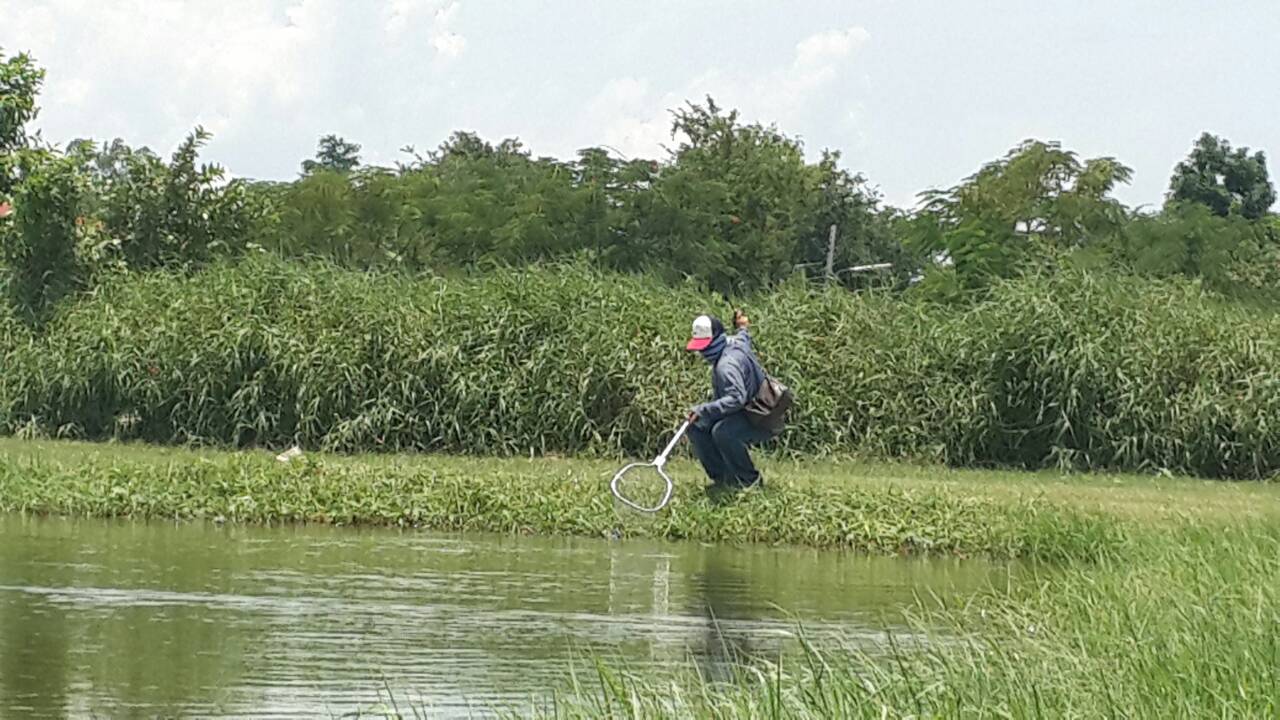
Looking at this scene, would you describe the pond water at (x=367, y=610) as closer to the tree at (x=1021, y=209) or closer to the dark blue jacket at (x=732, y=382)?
the dark blue jacket at (x=732, y=382)

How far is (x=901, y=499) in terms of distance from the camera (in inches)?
604

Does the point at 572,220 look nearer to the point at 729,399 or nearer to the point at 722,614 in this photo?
the point at 729,399

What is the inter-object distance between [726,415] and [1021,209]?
2013 centimetres

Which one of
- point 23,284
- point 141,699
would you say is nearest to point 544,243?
point 23,284

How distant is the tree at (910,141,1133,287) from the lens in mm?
32750

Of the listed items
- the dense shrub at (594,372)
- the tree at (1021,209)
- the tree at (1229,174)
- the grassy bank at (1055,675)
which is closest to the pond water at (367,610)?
the grassy bank at (1055,675)

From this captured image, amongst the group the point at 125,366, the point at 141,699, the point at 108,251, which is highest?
the point at 108,251

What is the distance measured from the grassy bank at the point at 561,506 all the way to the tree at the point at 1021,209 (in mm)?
16631

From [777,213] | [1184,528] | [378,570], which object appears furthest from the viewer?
[777,213]

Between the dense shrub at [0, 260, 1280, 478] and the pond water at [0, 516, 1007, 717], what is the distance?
7.06 m

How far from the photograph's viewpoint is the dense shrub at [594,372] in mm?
20922

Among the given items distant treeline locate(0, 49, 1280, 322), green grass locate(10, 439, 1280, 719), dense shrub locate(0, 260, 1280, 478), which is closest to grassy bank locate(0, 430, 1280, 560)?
green grass locate(10, 439, 1280, 719)

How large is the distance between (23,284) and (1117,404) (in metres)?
13.6

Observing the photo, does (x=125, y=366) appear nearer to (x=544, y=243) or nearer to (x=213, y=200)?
(x=213, y=200)
